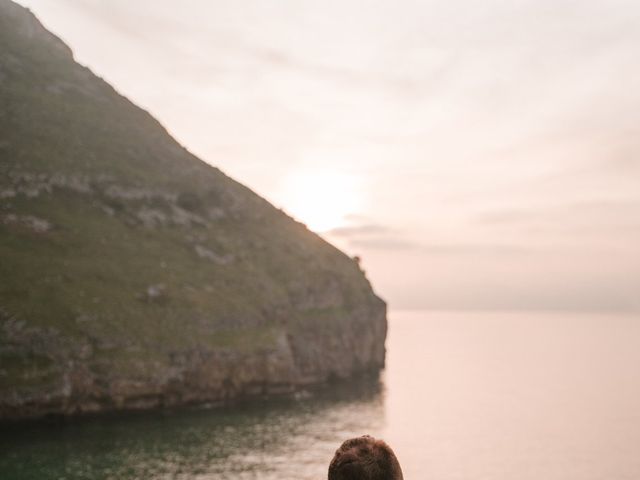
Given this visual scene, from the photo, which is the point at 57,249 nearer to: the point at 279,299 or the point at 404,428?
the point at 279,299

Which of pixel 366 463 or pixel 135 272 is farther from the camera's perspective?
pixel 135 272

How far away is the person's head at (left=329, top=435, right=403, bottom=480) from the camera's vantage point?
7.12 metres

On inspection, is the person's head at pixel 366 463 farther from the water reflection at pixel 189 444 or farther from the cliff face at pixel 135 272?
the cliff face at pixel 135 272

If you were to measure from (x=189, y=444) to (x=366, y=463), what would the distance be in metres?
70.5

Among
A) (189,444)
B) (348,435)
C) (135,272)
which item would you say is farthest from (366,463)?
(135,272)

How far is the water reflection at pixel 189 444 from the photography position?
59844 mm

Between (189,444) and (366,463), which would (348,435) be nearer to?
(189,444)

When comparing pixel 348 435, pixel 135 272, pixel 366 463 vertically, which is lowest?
pixel 348 435

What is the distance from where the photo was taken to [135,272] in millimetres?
111375

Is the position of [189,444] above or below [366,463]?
below

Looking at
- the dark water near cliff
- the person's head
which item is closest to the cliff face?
the dark water near cliff

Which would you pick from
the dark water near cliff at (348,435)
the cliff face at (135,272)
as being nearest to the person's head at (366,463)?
the dark water near cliff at (348,435)

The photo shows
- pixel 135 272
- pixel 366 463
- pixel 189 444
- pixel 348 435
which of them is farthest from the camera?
pixel 135 272

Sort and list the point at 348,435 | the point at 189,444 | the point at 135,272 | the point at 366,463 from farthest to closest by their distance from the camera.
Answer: the point at 135,272 < the point at 348,435 < the point at 189,444 < the point at 366,463
